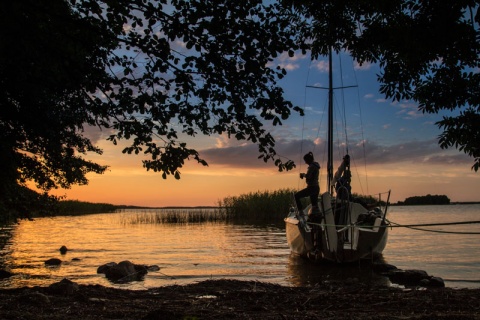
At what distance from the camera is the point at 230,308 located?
738 cm

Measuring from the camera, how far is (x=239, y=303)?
7.84 m

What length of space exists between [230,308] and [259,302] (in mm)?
770

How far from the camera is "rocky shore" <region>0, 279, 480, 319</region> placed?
668cm

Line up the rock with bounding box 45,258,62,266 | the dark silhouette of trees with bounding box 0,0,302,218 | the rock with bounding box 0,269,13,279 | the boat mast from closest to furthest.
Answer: the dark silhouette of trees with bounding box 0,0,302,218 → the rock with bounding box 0,269,13,279 → the rock with bounding box 45,258,62,266 → the boat mast

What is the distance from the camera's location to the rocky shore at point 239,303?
21.9ft

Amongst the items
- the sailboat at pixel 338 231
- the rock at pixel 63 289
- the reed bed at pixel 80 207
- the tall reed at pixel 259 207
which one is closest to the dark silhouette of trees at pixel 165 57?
the rock at pixel 63 289

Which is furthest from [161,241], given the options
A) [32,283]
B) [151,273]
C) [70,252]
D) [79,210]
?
[79,210]

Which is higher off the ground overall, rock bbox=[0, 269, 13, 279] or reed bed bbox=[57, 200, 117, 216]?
reed bed bbox=[57, 200, 117, 216]

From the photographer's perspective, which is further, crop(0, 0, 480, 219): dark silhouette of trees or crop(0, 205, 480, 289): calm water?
crop(0, 205, 480, 289): calm water

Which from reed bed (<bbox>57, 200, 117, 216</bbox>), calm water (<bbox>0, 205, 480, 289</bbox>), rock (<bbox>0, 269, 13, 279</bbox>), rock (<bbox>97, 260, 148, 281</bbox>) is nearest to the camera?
rock (<bbox>97, 260, 148, 281</bbox>)

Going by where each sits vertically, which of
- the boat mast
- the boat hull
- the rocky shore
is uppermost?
the boat mast

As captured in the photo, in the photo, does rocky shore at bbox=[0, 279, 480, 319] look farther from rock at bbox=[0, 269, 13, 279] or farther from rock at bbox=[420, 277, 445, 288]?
rock at bbox=[0, 269, 13, 279]

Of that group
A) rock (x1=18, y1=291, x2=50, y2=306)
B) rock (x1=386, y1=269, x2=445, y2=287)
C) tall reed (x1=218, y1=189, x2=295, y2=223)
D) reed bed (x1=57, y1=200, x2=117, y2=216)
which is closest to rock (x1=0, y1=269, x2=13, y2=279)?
rock (x1=18, y1=291, x2=50, y2=306)

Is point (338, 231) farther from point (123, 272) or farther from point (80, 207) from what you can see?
point (80, 207)
